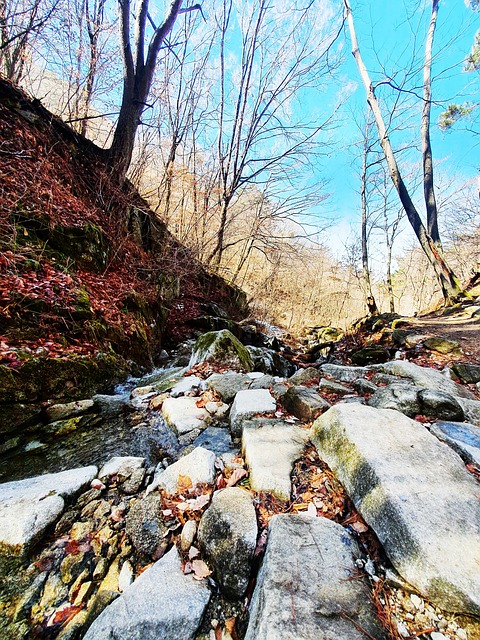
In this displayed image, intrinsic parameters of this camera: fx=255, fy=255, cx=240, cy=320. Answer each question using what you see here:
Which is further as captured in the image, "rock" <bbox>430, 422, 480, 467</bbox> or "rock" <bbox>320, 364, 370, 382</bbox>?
"rock" <bbox>320, 364, 370, 382</bbox>

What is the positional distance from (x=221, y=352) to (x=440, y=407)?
8.75 ft

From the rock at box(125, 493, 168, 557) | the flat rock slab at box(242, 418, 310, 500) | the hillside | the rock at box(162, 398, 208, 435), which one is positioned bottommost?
the rock at box(125, 493, 168, 557)

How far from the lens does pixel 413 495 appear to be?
1183mm

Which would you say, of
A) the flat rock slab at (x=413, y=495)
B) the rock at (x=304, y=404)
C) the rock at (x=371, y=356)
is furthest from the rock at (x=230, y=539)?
the rock at (x=371, y=356)

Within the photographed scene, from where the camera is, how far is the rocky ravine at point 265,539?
0.90m

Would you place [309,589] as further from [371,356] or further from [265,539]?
[371,356]

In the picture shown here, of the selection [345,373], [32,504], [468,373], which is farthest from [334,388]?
[32,504]

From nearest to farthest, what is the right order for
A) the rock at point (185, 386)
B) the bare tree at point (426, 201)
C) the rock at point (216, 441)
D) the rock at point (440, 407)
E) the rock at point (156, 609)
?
the rock at point (156, 609) < the rock at point (216, 441) < the rock at point (440, 407) < the rock at point (185, 386) < the bare tree at point (426, 201)

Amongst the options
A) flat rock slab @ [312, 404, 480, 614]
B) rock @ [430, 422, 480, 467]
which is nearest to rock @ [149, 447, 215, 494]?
flat rock slab @ [312, 404, 480, 614]

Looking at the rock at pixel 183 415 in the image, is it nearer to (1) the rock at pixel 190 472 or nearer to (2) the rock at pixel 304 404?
(1) the rock at pixel 190 472

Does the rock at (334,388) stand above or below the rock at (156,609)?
above

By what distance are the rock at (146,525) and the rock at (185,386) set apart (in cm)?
143

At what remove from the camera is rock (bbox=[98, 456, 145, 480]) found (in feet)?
5.65

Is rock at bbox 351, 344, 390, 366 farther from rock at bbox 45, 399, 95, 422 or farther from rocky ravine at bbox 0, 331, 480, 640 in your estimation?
rock at bbox 45, 399, 95, 422
